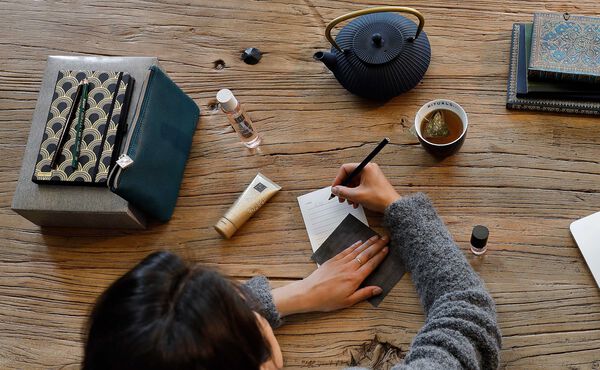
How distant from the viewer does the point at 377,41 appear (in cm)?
113

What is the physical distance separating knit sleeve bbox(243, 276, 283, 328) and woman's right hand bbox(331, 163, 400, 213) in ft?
0.73

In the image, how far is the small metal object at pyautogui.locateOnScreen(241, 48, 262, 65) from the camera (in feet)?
4.25

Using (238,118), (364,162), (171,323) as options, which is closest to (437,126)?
(364,162)

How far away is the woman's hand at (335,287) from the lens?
1069 mm

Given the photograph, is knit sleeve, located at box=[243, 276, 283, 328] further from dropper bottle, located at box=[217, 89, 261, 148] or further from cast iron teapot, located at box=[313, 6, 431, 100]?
cast iron teapot, located at box=[313, 6, 431, 100]

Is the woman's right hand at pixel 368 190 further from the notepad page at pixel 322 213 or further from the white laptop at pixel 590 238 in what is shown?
the white laptop at pixel 590 238

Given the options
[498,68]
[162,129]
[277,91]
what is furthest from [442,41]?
[162,129]

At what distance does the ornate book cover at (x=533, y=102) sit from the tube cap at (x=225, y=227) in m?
0.60

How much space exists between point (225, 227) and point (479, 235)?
18.8 inches

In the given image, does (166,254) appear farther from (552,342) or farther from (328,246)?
(552,342)

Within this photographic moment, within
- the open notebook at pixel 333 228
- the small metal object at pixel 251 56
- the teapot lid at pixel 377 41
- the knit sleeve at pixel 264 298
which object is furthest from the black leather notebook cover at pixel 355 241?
the small metal object at pixel 251 56

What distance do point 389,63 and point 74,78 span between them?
64 centimetres

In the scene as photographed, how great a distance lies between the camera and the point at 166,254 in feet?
2.70

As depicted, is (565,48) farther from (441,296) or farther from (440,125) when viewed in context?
(441,296)
